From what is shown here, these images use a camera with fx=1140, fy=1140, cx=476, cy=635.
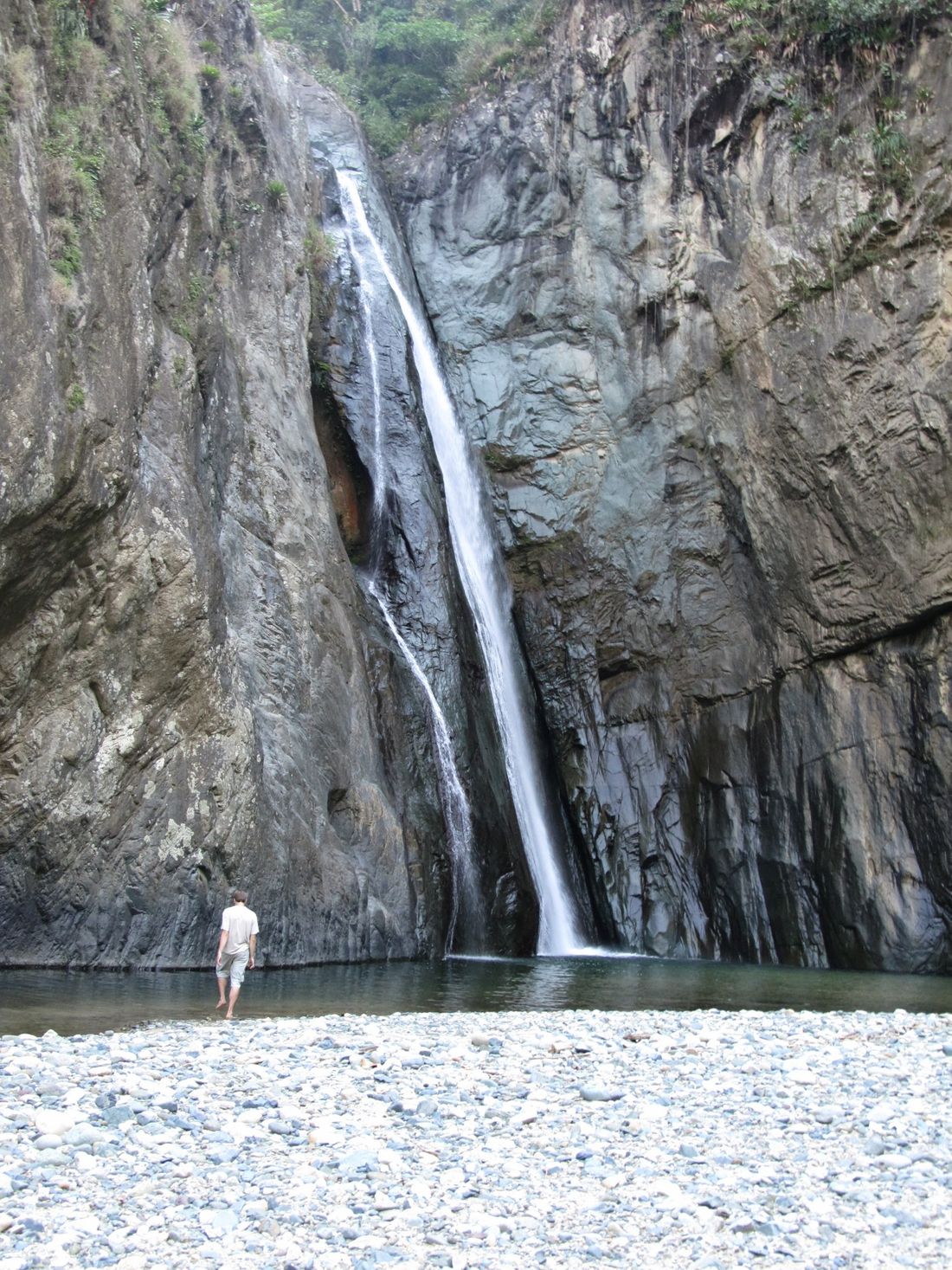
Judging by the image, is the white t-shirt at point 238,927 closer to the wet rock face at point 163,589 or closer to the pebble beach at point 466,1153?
the pebble beach at point 466,1153

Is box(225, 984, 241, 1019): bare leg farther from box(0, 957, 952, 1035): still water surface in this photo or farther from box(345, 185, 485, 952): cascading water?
box(345, 185, 485, 952): cascading water

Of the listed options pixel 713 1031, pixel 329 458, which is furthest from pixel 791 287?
pixel 713 1031

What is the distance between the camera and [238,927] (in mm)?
9648

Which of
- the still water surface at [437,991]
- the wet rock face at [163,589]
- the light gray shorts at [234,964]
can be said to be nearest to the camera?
the still water surface at [437,991]

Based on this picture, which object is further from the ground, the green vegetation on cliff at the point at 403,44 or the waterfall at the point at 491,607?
the green vegetation on cliff at the point at 403,44

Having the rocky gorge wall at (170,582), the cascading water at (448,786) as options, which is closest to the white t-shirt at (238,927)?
the rocky gorge wall at (170,582)

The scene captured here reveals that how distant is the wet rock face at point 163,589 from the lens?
37.7 ft

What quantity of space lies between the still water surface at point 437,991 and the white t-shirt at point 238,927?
0.52m

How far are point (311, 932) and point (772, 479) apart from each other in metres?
11.4

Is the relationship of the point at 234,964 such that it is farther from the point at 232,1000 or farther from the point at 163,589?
the point at 163,589

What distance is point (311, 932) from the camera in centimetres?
1402

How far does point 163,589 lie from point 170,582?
0.43ft

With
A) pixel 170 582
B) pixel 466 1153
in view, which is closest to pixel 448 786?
pixel 170 582

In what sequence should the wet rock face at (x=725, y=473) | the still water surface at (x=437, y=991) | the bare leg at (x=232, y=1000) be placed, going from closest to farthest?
the bare leg at (x=232, y=1000), the still water surface at (x=437, y=991), the wet rock face at (x=725, y=473)
